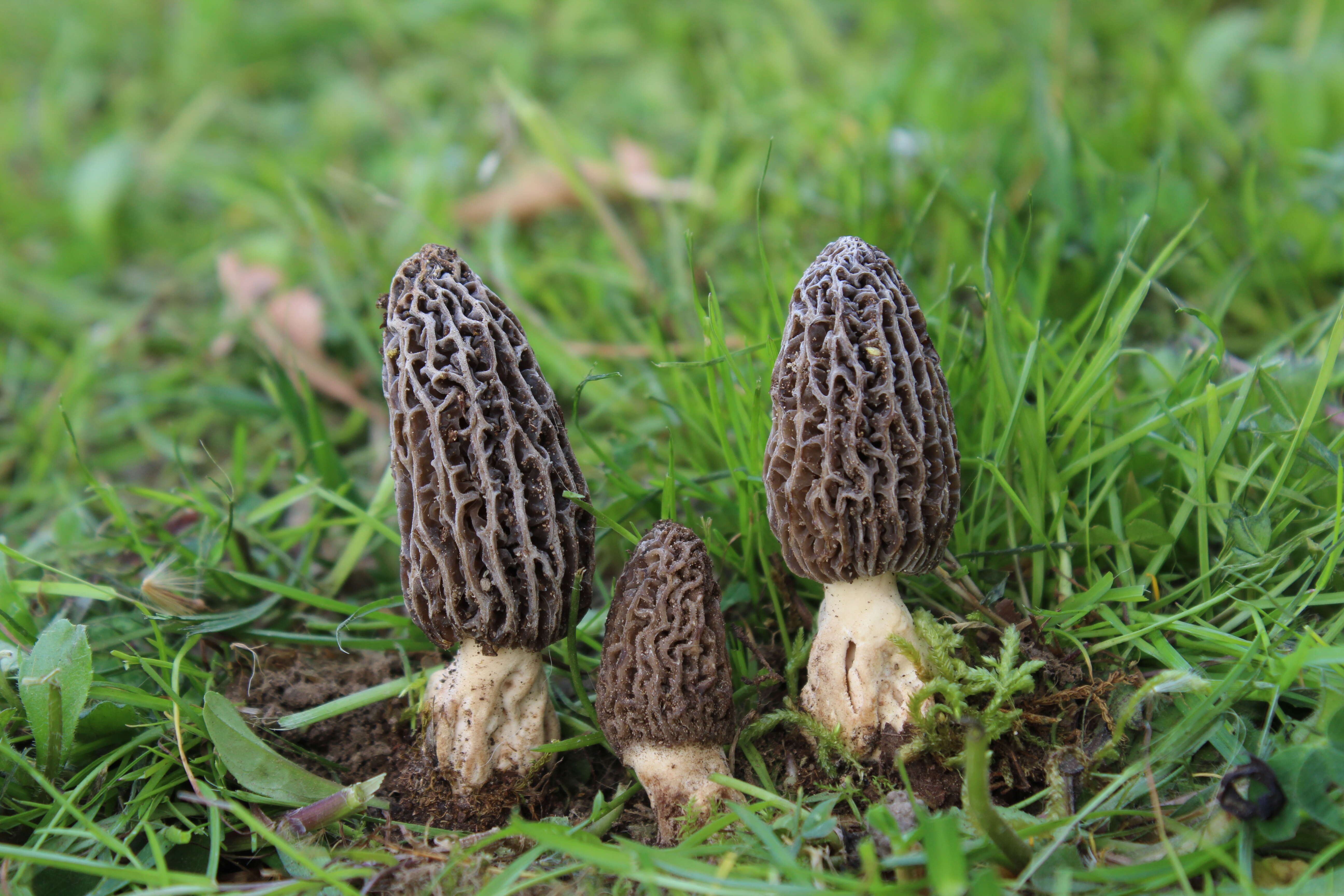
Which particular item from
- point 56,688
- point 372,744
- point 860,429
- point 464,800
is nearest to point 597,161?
point 860,429

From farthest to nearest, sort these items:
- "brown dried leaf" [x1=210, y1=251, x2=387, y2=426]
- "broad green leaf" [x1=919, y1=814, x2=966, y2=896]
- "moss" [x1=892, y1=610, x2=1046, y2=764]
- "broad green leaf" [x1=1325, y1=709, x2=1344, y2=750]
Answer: "brown dried leaf" [x1=210, y1=251, x2=387, y2=426] → "moss" [x1=892, y1=610, x2=1046, y2=764] → "broad green leaf" [x1=1325, y1=709, x2=1344, y2=750] → "broad green leaf" [x1=919, y1=814, x2=966, y2=896]

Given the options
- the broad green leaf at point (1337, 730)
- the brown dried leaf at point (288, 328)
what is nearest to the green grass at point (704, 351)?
the broad green leaf at point (1337, 730)

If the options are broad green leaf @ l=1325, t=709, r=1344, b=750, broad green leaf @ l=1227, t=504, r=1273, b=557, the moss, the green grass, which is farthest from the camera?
broad green leaf @ l=1227, t=504, r=1273, b=557

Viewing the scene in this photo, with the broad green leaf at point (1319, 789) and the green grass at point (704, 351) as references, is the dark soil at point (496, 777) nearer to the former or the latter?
the green grass at point (704, 351)

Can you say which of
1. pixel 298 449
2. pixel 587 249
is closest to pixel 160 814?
pixel 298 449

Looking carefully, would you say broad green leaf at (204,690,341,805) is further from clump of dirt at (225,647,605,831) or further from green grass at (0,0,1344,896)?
clump of dirt at (225,647,605,831)

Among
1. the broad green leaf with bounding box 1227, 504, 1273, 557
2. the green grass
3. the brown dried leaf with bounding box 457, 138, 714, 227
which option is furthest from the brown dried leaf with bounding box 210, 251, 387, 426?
the broad green leaf with bounding box 1227, 504, 1273, 557

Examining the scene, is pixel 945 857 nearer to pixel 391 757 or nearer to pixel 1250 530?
pixel 1250 530
